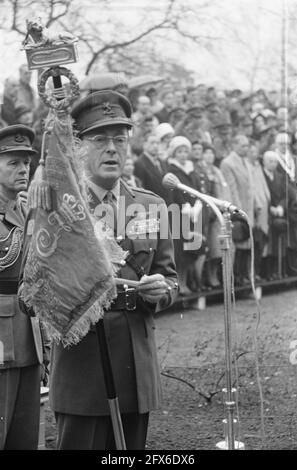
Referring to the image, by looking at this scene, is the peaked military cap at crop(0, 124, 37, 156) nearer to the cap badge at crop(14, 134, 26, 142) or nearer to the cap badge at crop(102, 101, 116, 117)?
the cap badge at crop(14, 134, 26, 142)

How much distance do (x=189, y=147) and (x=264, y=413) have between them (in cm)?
130

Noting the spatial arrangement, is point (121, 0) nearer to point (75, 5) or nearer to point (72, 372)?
point (75, 5)

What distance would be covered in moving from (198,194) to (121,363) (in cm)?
93

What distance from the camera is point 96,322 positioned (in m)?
2.29

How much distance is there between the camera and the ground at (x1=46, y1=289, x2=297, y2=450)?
318 cm

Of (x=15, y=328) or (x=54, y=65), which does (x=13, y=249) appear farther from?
(x=54, y=65)

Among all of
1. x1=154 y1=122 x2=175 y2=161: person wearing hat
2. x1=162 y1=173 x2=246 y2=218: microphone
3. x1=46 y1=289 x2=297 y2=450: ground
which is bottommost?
x1=46 y1=289 x2=297 y2=450: ground

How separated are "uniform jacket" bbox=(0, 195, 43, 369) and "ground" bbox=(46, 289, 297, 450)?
1.84ft

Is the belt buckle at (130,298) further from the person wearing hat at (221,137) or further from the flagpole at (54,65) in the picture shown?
the person wearing hat at (221,137)

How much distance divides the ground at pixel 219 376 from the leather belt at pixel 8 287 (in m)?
0.74

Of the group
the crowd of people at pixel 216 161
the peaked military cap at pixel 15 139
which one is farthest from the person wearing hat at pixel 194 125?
the peaked military cap at pixel 15 139

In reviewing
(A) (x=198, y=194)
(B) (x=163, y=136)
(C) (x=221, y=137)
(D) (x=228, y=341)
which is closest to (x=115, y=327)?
(D) (x=228, y=341)

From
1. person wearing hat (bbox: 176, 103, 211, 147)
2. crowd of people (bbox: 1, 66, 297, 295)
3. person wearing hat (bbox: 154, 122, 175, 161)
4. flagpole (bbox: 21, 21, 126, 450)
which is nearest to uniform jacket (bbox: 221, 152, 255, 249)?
crowd of people (bbox: 1, 66, 297, 295)

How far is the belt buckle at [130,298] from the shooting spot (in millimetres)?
2428
